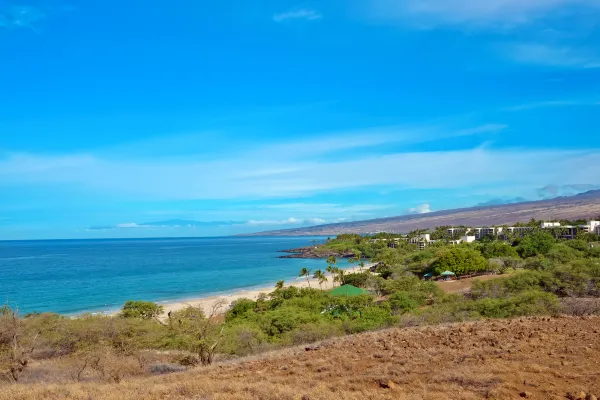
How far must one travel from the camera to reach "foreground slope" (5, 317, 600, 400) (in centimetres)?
841

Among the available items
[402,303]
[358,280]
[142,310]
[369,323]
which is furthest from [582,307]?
[358,280]

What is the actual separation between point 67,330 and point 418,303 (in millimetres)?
23591

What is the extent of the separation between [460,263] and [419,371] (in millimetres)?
49120

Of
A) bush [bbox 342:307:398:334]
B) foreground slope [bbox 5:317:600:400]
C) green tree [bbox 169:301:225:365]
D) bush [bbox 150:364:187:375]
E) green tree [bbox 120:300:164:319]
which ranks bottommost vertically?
green tree [bbox 120:300:164:319]

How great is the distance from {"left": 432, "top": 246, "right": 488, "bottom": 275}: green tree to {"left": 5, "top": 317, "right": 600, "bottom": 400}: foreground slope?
141 ft

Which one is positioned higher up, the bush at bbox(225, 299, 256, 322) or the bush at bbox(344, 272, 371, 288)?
the bush at bbox(225, 299, 256, 322)

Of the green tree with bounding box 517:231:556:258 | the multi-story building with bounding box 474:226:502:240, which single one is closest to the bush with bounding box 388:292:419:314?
the green tree with bounding box 517:231:556:258

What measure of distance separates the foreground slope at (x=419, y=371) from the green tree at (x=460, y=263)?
42.8m

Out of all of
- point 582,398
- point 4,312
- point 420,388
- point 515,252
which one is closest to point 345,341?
point 420,388

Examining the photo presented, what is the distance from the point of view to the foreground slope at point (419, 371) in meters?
8.41

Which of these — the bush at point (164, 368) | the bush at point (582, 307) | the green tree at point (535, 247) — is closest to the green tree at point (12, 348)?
the bush at point (164, 368)

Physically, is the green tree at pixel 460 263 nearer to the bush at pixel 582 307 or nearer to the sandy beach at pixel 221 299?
the sandy beach at pixel 221 299

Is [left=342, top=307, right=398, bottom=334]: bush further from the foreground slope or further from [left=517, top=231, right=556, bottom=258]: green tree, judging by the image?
[left=517, top=231, right=556, bottom=258]: green tree

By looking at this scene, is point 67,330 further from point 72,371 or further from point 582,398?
point 582,398
